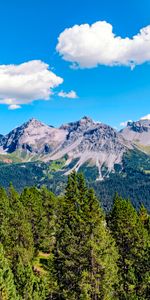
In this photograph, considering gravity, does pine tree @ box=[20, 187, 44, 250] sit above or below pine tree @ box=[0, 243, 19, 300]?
above

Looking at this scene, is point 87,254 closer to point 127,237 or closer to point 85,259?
point 85,259

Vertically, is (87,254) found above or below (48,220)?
below

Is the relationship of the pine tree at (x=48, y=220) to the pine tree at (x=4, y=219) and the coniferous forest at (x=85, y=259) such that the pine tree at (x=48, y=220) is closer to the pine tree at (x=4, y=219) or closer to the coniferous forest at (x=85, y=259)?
the pine tree at (x=4, y=219)

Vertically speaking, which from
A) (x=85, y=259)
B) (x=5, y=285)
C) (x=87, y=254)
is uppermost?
(x=87, y=254)

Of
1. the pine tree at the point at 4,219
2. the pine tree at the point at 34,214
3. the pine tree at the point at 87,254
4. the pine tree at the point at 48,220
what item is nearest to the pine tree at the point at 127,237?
the pine tree at the point at 87,254

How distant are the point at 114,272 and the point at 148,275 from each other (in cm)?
985

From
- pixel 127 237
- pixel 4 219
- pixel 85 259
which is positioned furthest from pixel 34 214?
pixel 85 259

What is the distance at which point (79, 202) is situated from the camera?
40250mm

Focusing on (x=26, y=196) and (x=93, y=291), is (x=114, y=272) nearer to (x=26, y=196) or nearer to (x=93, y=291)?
(x=93, y=291)

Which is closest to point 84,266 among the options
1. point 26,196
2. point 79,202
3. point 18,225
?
point 79,202

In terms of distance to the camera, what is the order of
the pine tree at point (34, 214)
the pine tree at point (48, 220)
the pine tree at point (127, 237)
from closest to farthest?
the pine tree at point (127, 237) → the pine tree at point (34, 214) → the pine tree at point (48, 220)

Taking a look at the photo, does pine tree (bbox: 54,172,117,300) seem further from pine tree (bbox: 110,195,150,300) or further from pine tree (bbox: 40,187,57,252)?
pine tree (bbox: 40,187,57,252)

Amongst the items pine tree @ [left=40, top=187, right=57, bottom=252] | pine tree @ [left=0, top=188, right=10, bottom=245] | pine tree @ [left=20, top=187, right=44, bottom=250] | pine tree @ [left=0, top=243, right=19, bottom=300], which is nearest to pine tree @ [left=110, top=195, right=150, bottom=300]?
pine tree @ [left=0, top=188, right=10, bottom=245]

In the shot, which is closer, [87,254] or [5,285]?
[5,285]
